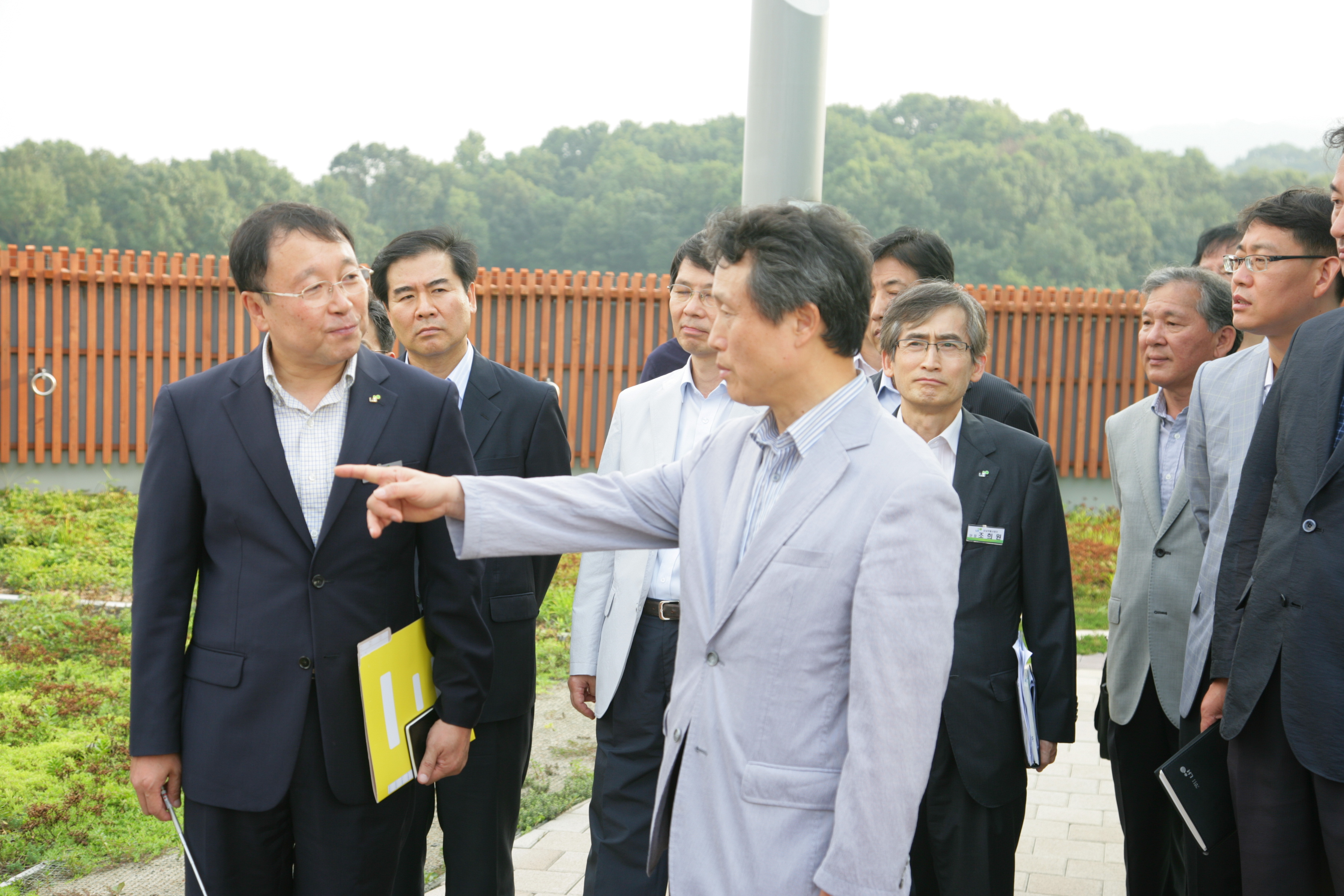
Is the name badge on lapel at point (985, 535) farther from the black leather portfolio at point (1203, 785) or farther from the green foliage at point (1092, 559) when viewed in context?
the green foliage at point (1092, 559)

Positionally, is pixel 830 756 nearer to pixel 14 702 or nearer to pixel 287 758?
pixel 287 758

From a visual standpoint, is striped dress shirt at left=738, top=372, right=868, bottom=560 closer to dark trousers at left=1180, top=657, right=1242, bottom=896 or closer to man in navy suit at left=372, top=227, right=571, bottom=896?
man in navy suit at left=372, top=227, right=571, bottom=896

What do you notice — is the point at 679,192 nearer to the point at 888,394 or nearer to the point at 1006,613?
the point at 888,394

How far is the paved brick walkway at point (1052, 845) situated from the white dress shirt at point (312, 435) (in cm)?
205

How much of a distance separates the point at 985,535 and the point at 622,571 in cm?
110

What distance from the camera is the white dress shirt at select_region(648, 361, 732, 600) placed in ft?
10.8

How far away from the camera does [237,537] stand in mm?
2402

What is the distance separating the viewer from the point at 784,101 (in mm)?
7492

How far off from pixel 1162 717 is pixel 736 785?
7.50ft

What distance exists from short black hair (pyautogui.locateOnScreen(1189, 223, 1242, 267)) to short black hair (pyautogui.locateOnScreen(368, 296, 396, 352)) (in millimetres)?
3745

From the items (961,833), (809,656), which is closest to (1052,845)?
(961,833)

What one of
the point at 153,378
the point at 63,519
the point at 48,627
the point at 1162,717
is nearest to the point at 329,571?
the point at 1162,717

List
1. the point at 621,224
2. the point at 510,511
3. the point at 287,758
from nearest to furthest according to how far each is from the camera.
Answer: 1. the point at 510,511
2. the point at 287,758
3. the point at 621,224

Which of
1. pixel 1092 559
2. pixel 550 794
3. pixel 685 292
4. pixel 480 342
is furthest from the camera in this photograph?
pixel 480 342
